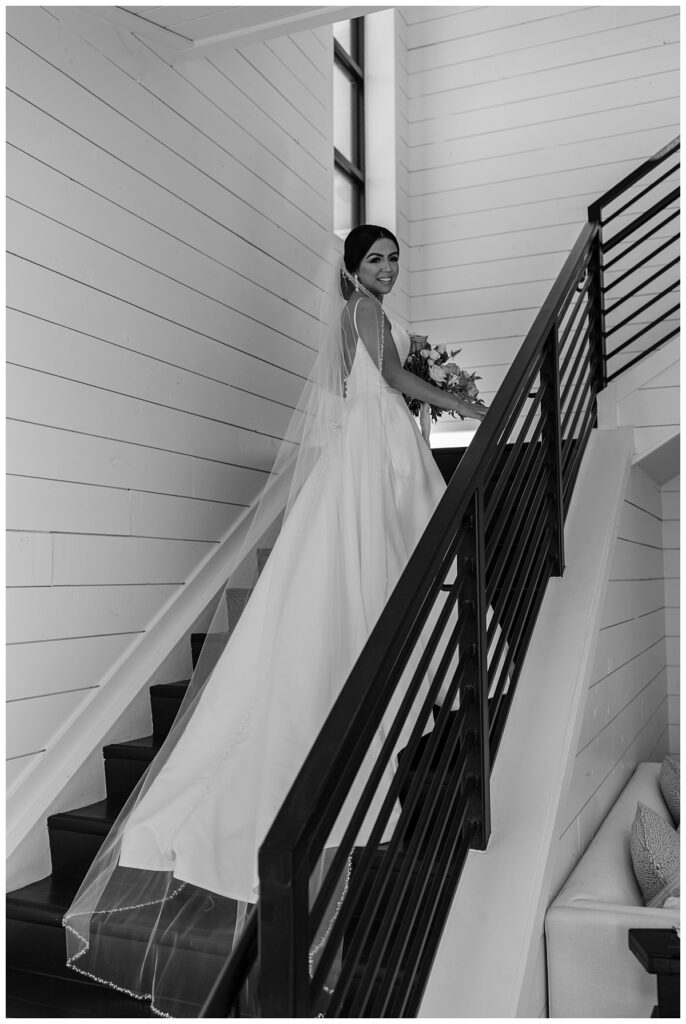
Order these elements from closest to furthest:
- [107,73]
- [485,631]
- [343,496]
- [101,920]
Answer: [485,631] < [101,920] < [343,496] < [107,73]

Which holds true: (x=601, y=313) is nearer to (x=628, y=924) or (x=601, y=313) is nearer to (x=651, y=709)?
(x=651, y=709)

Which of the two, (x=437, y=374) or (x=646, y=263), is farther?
(x=646, y=263)

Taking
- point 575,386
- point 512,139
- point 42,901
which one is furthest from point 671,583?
point 42,901

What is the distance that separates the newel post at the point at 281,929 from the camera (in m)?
1.20

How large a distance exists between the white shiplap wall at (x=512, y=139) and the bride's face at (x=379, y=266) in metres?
2.72

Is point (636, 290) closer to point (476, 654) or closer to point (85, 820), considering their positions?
point (476, 654)

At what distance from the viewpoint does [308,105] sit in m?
5.02

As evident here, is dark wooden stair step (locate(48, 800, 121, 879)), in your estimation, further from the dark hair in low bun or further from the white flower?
the dark hair in low bun

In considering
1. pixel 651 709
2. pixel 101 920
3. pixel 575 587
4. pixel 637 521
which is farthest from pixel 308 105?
pixel 101 920

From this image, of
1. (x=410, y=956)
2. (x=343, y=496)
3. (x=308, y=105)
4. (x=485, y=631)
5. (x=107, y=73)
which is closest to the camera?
(x=410, y=956)

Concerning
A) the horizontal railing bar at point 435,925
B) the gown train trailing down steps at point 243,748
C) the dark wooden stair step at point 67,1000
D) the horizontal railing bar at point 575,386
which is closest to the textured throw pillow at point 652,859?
the horizontal railing bar at point 435,925

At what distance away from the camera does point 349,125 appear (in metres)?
6.14

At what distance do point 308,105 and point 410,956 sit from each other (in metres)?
4.57

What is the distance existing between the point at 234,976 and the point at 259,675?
1.30 m
